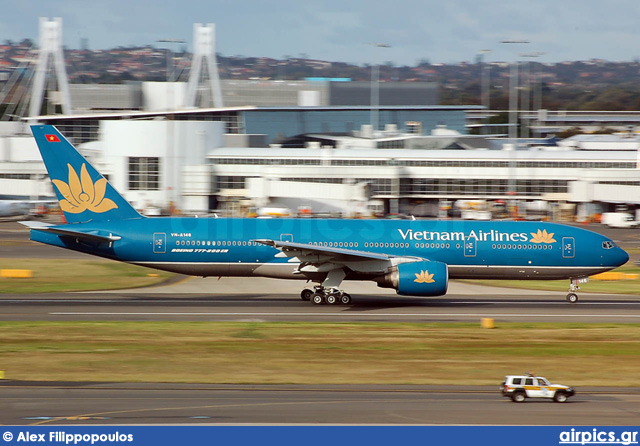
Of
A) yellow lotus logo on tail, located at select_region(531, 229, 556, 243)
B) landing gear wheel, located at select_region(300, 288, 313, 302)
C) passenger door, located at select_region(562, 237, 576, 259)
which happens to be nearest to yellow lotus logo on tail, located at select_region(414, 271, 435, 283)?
landing gear wheel, located at select_region(300, 288, 313, 302)

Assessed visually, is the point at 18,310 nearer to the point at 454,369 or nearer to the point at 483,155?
the point at 454,369

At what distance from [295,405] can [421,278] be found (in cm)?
1537

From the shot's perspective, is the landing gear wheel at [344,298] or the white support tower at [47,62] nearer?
the landing gear wheel at [344,298]

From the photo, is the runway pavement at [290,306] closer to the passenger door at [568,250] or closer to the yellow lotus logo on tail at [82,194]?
the passenger door at [568,250]

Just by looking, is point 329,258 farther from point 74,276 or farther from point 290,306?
point 74,276

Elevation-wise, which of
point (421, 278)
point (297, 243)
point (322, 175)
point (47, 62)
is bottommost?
point (421, 278)

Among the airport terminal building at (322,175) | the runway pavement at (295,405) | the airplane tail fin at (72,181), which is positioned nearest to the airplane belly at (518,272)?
the runway pavement at (295,405)

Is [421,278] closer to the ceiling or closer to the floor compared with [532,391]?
closer to the ceiling

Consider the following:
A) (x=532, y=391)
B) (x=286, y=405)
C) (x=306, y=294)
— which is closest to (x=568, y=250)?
(x=306, y=294)

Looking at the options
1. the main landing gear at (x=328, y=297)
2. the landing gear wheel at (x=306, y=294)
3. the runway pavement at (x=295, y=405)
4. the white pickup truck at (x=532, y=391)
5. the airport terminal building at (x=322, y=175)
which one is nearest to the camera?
the runway pavement at (x=295, y=405)

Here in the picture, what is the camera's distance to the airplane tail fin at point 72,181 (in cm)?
3384

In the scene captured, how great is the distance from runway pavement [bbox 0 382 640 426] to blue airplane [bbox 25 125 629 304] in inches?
547

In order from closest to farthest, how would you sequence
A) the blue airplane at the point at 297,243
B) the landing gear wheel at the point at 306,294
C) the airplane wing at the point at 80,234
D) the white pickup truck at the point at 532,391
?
1. the white pickup truck at the point at 532,391
2. the airplane wing at the point at 80,234
3. the blue airplane at the point at 297,243
4. the landing gear wheel at the point at 306,294

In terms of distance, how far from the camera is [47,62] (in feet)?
398
